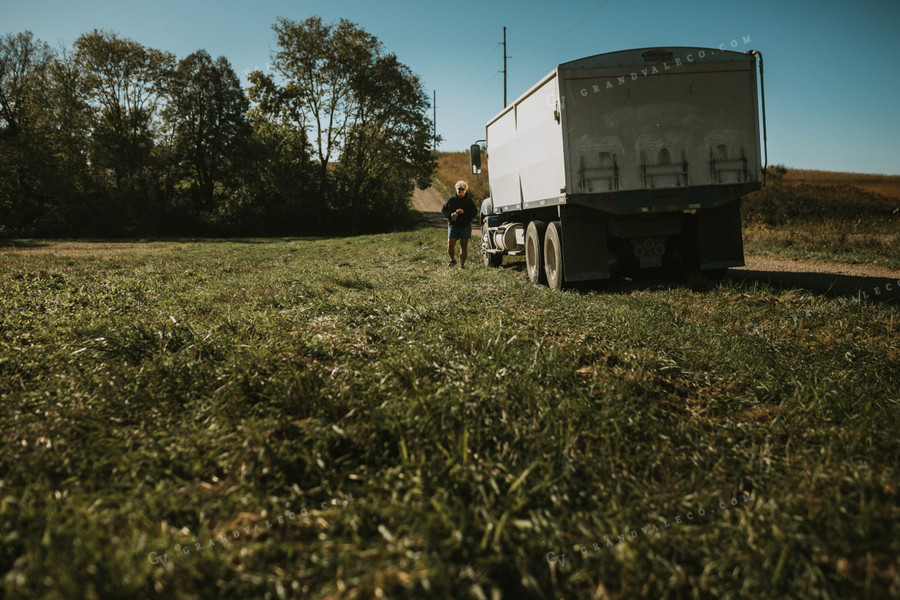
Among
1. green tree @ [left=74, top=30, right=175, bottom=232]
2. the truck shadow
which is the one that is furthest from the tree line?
the truck shadow

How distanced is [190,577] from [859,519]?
2711 mm

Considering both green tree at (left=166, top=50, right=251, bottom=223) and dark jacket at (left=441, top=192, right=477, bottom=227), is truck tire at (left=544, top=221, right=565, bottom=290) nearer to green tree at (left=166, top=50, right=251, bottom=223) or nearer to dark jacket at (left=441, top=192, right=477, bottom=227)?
dark jacket at (left=441, top=192, right=477, bottom=227)

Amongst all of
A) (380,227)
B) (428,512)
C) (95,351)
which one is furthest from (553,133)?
(380,227)

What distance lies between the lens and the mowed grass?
215 centimetres

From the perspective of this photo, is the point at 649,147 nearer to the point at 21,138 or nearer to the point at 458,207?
the point at 458,207

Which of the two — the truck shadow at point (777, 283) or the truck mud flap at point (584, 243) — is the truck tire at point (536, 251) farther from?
the truck mud flap at point (584, 243)

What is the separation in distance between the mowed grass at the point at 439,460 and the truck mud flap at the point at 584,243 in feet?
13.4

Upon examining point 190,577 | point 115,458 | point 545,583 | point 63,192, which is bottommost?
point 545,583

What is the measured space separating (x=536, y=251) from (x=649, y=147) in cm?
289

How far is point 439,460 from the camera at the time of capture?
9.57 feet

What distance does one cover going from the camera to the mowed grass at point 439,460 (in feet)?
7.05

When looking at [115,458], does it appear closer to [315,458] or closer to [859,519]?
[315,458]

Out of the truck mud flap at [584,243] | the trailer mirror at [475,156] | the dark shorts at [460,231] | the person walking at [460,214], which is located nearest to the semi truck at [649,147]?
the truck mud flap at [584,243]

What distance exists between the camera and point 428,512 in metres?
2.46
